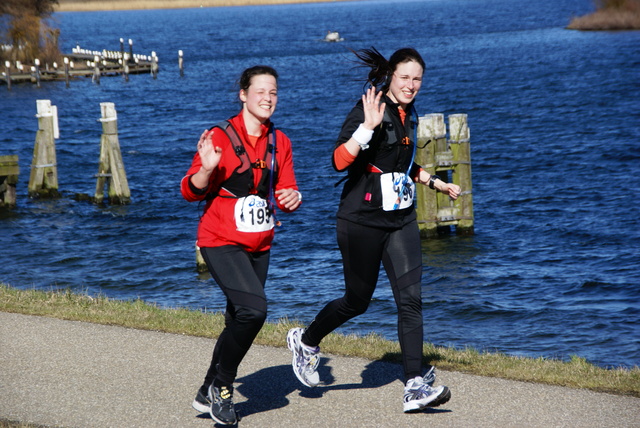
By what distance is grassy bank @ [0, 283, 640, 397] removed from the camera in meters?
6.27

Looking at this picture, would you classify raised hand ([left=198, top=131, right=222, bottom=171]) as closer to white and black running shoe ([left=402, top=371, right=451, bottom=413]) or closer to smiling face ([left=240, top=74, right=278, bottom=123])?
smiling face ([left=240, top=74, right=278, bottom=123])

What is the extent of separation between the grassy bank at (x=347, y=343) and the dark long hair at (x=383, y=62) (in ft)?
7.42

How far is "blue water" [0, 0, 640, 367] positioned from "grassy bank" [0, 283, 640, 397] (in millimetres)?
2829

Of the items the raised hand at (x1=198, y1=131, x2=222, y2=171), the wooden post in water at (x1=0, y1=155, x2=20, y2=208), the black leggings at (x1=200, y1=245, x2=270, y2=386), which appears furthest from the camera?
the wooden post in water at (x1=0, y1=155, x2=20, y2=208)

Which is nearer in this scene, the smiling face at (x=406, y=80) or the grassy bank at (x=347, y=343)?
the smiling face at (x=406, y=80)

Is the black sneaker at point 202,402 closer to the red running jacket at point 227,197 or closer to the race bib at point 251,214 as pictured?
the red running jacket at point 227,197

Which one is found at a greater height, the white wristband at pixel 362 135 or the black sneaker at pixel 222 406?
the white wristband at pixel 362 135

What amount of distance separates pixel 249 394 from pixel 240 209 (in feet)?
4.86

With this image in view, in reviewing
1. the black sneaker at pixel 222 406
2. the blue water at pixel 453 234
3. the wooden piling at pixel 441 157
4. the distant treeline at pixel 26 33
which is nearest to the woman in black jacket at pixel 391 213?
the blue water at pixel 453 234

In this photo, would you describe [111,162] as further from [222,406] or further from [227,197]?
[222,406]

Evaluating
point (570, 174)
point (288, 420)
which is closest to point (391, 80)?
point (288, 420)

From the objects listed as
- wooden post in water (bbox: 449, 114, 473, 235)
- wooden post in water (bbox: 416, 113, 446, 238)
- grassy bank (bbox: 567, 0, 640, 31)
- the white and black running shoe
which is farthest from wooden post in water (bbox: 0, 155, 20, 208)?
grassy bank (bbox: 567, 0, 640, 31)

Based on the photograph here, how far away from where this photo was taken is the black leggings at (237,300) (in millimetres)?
5102

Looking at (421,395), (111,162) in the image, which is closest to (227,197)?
(421,395)
